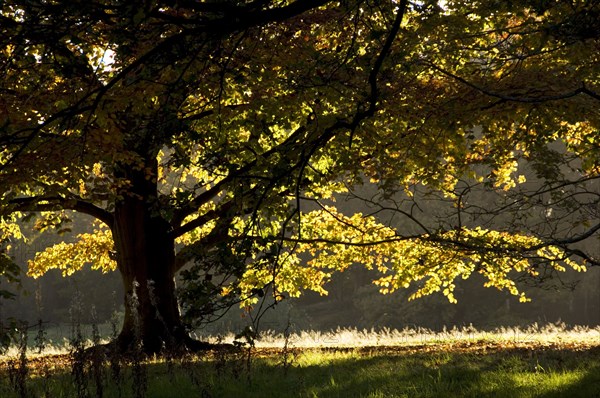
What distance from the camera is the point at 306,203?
66000mm

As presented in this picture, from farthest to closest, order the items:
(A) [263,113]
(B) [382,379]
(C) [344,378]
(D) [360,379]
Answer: (A) [263,113] < (C) [344,378] < (D) [360,379] < (B) [382,379]

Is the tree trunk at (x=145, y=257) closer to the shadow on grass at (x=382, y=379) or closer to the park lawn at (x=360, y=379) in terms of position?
the park lawn at (x=360, y=379)

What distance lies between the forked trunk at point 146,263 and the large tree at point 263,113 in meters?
0.03

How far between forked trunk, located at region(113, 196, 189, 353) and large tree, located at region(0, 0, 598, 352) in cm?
3

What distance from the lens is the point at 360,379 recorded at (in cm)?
869

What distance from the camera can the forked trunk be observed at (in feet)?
47.6

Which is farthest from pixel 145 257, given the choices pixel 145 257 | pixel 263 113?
pixel 263 113

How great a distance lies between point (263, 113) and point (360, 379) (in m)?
4.55

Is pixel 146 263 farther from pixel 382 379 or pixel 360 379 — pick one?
pixel 382 379

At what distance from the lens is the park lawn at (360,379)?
7.55 meters

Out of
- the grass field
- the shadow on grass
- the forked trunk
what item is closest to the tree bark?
the forked trunk

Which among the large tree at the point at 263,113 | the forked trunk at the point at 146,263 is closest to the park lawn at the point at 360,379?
the large tree at the point at 263,113

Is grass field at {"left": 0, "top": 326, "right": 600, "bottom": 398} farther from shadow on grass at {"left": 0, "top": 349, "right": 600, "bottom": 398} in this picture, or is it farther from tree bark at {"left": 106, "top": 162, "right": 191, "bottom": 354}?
tree bark at {"left": 106, "top": 162, "right": 191, "bottom": 354}

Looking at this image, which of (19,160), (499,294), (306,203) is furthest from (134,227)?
(306,203)
